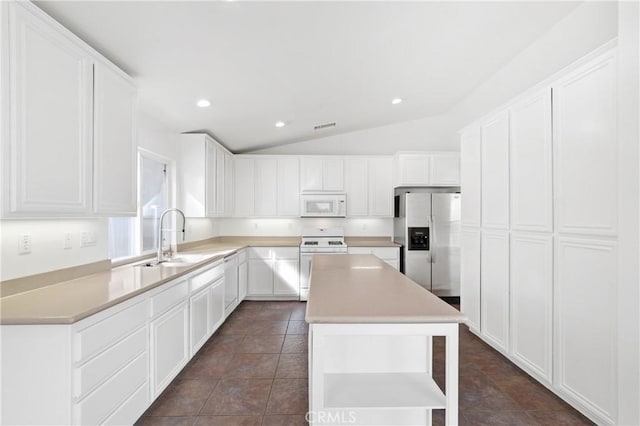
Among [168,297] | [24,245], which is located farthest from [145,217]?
[24,245]

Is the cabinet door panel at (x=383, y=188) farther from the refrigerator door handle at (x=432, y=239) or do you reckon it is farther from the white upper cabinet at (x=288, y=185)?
the white upper cabinet at (x=288, y=185)

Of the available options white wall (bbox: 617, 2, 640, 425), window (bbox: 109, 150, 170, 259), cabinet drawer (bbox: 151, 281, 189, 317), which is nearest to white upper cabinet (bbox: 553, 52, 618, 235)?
white wall (bbox: 617, 2, 640, 425)

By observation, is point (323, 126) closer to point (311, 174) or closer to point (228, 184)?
point (311, 174)

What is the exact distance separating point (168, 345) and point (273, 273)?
8.14 feet

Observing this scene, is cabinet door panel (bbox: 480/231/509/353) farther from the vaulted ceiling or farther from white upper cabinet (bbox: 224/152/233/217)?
white upper cabinet (bbox: 224/152/233/217)

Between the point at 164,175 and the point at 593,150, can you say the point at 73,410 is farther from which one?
the point at 593,150

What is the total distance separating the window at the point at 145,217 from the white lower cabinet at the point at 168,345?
3.02ft

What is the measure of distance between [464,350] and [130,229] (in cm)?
356

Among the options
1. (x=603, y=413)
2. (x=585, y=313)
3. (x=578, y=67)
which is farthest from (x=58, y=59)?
(x=603, y=413)

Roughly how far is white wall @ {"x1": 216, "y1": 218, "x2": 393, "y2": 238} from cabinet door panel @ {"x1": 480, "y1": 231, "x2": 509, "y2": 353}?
2390 mm

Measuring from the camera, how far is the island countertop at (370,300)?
141 cm

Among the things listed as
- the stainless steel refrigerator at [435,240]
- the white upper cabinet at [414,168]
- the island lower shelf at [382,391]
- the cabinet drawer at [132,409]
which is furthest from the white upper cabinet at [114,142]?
the white upper cabinet at [414,168]

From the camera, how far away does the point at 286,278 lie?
4699 millimetres

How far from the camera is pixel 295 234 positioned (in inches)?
212
